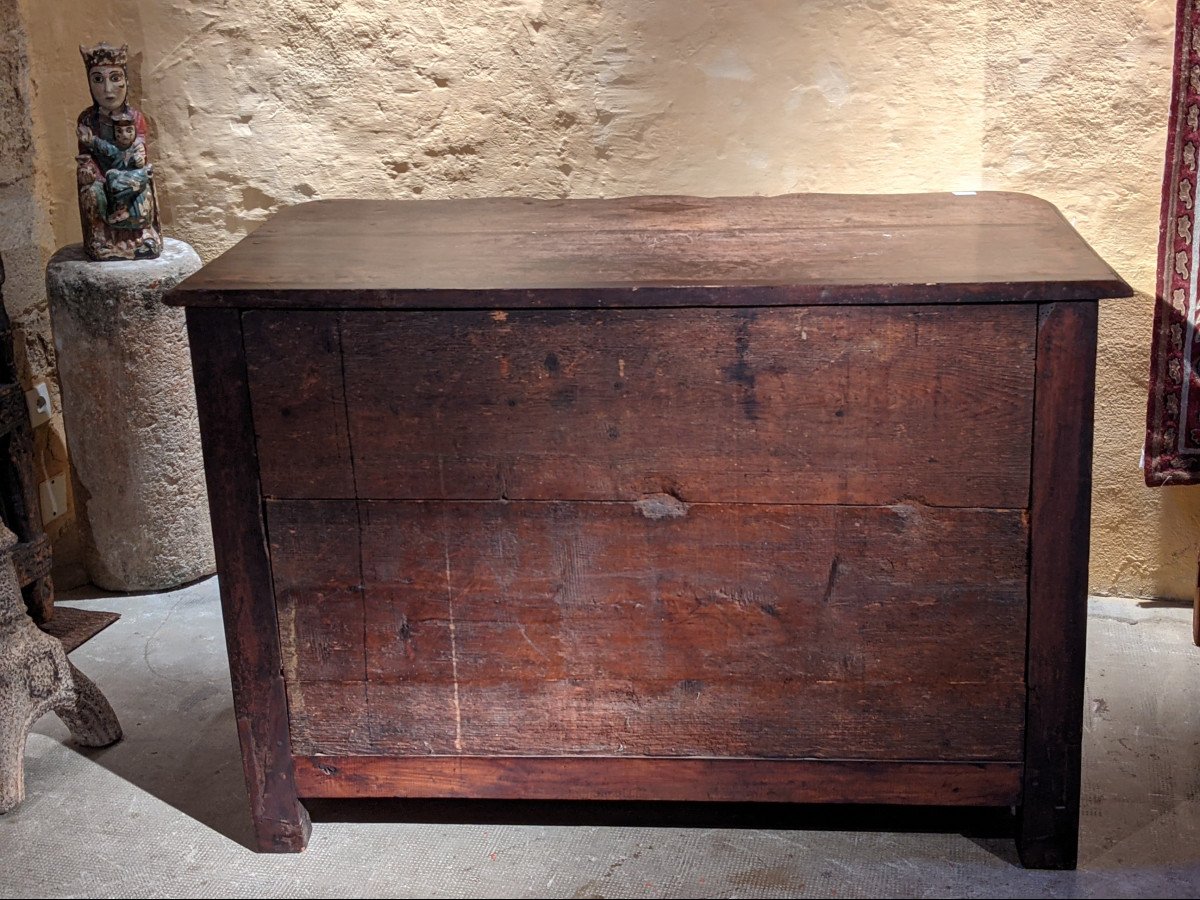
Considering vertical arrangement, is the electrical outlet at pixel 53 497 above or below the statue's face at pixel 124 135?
below

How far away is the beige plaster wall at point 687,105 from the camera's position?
3000 mm

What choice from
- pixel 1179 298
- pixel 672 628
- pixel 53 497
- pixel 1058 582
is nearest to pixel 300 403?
pixel 672 628

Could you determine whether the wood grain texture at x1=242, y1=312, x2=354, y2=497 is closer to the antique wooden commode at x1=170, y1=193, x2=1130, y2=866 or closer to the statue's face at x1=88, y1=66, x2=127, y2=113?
the antique wooden commode at x1=170, y1=193, x2=1130, y2=866

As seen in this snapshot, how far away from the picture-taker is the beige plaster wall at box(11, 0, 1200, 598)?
3000mm

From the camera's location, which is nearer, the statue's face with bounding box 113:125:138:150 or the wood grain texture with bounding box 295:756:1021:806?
the wood grain texture with bounding box 295:756:1021:806

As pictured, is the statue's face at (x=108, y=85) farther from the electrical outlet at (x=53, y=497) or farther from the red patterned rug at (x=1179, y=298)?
the red patterned rug at (x=1179, y=298)

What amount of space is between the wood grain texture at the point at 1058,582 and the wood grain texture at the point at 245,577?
1.17 metres

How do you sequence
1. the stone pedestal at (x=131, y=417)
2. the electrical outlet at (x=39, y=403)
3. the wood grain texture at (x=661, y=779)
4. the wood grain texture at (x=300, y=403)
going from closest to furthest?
the wood grain texture at (x=300, y=403) < the wood grain texture at (x=661, y=779) < the stone pedestal at (x=131, y=417) < the electrical outlet at (x=39, y=403)

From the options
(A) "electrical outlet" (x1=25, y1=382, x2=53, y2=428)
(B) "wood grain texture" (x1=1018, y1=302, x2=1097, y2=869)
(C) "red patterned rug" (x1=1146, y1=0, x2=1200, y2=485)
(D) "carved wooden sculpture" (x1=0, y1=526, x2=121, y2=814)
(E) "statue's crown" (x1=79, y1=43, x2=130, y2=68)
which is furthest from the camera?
(A) "electrical outlet" (x1=25, y1=382, x2=53, y2=428)

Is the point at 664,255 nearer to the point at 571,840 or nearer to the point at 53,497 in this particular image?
the point at 571,840

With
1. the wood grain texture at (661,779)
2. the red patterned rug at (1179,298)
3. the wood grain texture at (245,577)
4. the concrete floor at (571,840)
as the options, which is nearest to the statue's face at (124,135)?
the wood grain texture at (245,577)

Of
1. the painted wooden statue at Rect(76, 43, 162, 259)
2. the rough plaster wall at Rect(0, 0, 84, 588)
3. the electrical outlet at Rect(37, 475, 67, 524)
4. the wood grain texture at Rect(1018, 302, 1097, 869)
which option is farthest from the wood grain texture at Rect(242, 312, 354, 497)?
the electrical outlet at Rect(37, 475, 67, 524)

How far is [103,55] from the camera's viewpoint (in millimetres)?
3047

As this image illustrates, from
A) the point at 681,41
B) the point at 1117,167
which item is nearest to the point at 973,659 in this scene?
the point at 1117,167
